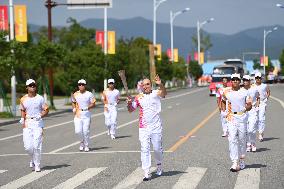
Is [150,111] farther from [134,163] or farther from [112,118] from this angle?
[112,118]

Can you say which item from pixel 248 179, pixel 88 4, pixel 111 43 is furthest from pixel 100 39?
pixel 248 179

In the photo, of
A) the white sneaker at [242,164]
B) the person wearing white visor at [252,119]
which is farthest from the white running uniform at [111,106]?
the white sneaker at [242,164]

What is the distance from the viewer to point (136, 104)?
11.9 meters

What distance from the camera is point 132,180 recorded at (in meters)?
11.6

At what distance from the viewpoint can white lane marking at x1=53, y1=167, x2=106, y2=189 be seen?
11156mm

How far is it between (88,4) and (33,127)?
109 ft

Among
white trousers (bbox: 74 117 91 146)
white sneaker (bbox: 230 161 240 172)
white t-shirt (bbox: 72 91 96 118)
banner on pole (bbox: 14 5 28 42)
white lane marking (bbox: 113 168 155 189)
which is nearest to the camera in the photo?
white lane marking (bbox: 113 168 155 189)

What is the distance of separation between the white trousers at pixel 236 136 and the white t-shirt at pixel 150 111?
1553 millimetres

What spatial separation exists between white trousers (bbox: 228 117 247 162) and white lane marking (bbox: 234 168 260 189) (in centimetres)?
35

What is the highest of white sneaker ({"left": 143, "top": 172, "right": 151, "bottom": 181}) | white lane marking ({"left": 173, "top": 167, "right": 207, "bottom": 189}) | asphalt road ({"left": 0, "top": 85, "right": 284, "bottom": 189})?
white sneaker ({"left": 143, "top": 172, "right": 151, "bottom": 181})

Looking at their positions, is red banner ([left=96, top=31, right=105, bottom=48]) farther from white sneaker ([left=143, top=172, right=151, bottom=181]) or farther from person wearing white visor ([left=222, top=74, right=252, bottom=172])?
white sneaker ([left=143, top=172, right=151, bottom=181])

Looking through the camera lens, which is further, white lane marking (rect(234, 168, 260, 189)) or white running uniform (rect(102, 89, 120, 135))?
white running uniform (rect(102, 89, 120, 135))

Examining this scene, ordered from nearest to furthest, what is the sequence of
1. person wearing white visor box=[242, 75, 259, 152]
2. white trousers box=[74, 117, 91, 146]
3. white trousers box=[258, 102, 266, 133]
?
person wearing white visor box=[242, 75, 259, 152] < white trousers box=[74, 117, 91, 146] < white trousers box=[258, 102, 266, 133]

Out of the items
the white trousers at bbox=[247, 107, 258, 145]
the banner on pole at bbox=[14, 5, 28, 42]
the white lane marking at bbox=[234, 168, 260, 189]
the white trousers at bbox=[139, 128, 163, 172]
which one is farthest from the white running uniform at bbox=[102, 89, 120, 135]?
the banner on pole at bbox=[14, 5, 28, 42]
